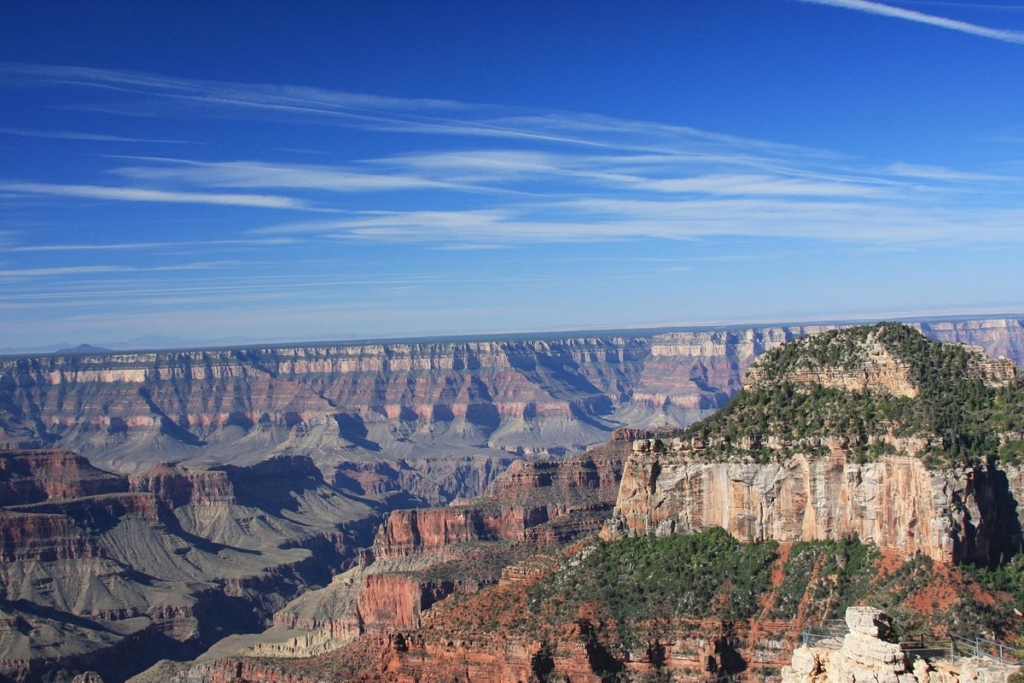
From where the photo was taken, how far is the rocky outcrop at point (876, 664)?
32.4m

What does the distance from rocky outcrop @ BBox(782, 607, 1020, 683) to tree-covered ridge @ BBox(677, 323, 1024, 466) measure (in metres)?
37.0

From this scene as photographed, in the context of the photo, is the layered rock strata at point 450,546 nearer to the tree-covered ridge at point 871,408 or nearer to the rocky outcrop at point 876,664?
the tree-covered ridge at point 871,408

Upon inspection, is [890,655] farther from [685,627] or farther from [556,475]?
[556,475]

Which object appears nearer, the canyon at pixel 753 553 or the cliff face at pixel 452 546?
the canyon at pixel 753 553

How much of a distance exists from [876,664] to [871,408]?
1871 inches

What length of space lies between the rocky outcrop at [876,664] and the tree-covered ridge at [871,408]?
37049 millimetres

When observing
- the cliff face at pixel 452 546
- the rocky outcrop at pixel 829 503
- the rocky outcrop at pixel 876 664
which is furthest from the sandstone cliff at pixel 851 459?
the cliff face at pixel 452 546

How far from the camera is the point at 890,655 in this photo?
Result: 3253 cm

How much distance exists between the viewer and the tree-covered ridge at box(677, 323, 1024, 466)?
73.0m

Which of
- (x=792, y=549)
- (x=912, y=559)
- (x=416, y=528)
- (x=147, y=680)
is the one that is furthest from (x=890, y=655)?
(x=416, y=528)

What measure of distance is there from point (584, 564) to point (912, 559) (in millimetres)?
22824

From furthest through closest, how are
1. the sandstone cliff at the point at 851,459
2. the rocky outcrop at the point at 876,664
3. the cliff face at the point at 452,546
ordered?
1. the cliff face at the point at 452,546
2. the sandstone cliff at the point at 851,459
3. the rocky outcrop at the point at 876,664

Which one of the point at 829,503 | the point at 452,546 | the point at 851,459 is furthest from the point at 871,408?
the point at 452,546

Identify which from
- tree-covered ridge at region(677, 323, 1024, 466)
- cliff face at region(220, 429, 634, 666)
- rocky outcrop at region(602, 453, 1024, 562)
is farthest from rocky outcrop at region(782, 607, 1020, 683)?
cliff face at region(220, 429, 634, 666)
